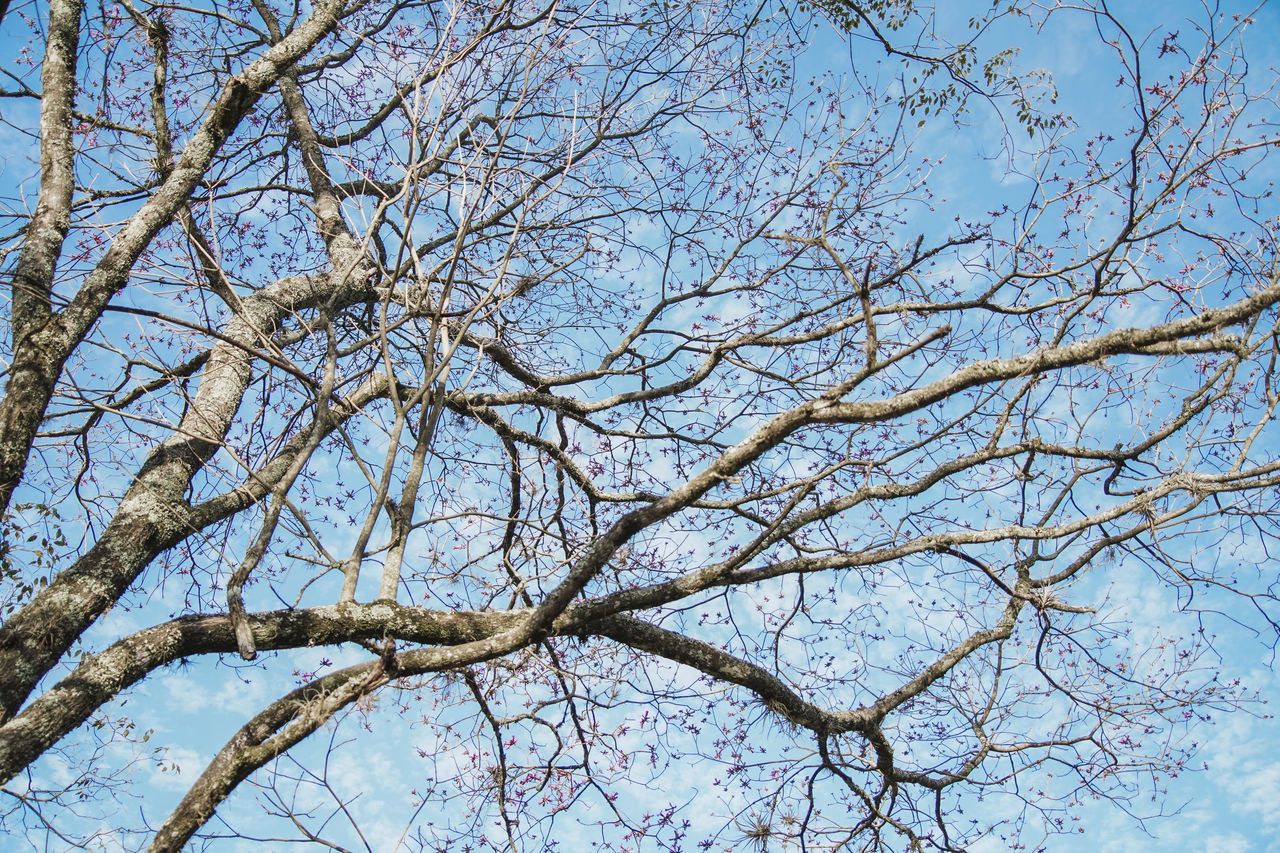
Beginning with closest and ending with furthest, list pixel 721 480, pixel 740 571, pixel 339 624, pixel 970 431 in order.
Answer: pixel 721 480
pixel 339 624
pixel 740 571
pixel 970 431

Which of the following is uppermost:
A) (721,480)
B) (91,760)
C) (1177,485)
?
(1177,485)

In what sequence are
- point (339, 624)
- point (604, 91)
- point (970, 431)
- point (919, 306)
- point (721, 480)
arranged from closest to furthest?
point (721, 480), point (339, 624), point (919, 306), point (970, 431), point (604, 91)

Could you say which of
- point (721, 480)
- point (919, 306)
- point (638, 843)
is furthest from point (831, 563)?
point (638, 843)

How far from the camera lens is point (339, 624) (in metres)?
3.87

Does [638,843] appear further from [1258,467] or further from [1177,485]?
[1258,467]

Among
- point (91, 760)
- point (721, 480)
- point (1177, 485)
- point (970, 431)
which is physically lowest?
point (91, 760)

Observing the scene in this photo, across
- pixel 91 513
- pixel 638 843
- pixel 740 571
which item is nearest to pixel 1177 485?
pixel 740 571

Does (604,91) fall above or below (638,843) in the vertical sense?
above

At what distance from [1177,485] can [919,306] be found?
147 centimetres

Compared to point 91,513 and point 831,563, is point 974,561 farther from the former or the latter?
point 91,513

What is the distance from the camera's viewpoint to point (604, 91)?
19.9 feet

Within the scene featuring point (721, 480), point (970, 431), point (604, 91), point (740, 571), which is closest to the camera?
point (721, 480)

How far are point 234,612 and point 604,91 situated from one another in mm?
4071

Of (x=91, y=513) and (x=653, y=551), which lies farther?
(x=653, y=551)
